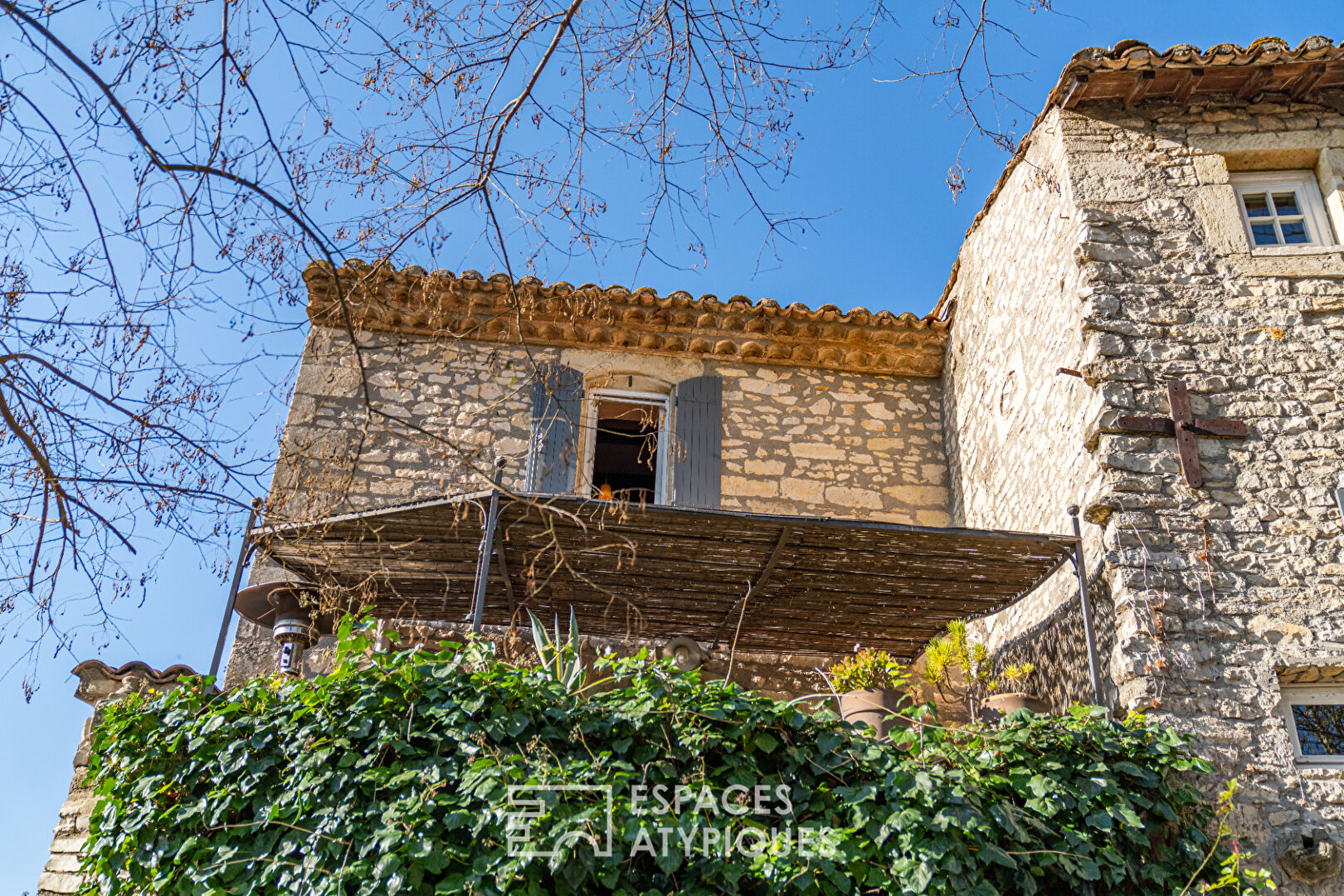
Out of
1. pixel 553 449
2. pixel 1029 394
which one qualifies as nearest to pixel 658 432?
pixel 553 449

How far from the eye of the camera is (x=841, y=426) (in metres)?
7.52

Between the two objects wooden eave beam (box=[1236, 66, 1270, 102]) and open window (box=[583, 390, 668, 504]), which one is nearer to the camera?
wooden eave beam (box=[1236, 66, 1270, 102])

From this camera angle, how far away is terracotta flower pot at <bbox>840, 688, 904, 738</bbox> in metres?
5.03

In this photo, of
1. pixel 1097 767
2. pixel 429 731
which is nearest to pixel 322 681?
pixel 429 731

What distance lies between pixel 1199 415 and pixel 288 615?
4.84 m

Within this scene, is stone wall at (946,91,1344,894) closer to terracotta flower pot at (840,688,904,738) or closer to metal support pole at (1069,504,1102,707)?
metal support pole at (1069,504,1102,707)

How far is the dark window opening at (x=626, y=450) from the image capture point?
7.42 metres

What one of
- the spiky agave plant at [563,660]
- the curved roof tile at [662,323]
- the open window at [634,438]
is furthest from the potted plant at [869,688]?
the curved roof tile at [662,323]

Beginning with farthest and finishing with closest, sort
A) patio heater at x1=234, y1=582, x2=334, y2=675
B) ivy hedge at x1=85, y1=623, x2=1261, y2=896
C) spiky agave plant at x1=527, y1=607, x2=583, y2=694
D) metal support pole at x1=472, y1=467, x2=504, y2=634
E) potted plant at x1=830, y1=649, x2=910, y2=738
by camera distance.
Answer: patio heater at x1=234, y1=582, x2=334, y2=675 < potted plant at x1=830, y1=649, x2=910, y2=738 < metal support pole at x1=472, y1=467, x2=504, y2=634 < spiky agave plant at x1=527, y1=607, x2=583, y2=694 < ivy hedge at x1=85, y1=623, x2=1261, y2=896

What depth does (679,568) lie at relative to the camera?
18.5 feet

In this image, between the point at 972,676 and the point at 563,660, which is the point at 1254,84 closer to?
the point at 972,676

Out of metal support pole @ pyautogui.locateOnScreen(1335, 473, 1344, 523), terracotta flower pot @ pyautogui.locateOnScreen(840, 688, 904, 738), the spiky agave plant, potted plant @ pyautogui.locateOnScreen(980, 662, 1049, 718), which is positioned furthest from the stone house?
terracotta flower pot @ pyautogui.locateOnScreen(840, 688, 904, 738)

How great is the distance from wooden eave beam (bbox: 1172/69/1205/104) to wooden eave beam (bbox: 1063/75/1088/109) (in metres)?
0.53

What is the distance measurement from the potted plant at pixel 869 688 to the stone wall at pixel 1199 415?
39.9 inches
